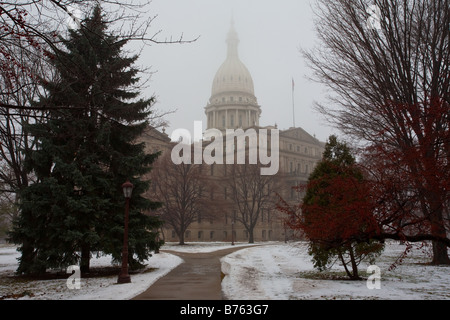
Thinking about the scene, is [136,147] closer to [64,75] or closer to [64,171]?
[64,171]

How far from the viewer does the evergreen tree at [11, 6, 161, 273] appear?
15633 mm

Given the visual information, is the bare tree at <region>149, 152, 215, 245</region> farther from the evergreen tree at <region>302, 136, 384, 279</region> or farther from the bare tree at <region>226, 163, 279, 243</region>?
the evergreen tree at <region>302, 136, 384, 279</region>

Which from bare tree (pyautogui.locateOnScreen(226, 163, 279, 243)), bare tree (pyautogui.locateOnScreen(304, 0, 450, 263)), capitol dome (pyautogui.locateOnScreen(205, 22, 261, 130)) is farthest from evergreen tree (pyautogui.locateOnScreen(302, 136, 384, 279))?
capitol dome (pyautogui.locateOnScreen(205, 22, 261, 130))

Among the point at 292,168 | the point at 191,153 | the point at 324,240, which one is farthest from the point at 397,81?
the point at 292,168

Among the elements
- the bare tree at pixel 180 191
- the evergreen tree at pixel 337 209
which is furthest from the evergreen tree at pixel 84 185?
the bare tree at pixel 180 191

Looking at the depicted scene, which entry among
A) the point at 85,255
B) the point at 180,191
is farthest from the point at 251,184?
the point at 85,255

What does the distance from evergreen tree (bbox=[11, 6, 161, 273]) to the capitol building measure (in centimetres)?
2059

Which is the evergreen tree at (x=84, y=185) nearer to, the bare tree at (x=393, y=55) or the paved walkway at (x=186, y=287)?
the paved walkway at (x=186, y=287)

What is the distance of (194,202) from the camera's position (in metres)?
46.7

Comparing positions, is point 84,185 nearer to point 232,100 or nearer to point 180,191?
point 180,191

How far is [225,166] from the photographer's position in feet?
234

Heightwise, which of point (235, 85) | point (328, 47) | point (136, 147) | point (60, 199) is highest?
point (235, 85)

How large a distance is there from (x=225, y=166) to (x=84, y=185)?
5590cm

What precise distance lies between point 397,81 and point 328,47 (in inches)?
133
